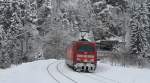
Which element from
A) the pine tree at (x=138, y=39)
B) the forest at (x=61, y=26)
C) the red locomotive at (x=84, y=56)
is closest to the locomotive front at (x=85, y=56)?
the red locomotive at (x=84, y=56)

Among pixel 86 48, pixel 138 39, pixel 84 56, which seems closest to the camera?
pixel 84 56

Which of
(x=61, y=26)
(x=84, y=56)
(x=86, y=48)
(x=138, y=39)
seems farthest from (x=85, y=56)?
(x=61, y=26)

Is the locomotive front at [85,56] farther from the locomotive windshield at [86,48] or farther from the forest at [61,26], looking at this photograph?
the forest at [61,26]

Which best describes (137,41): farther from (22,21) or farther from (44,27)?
(44,27)

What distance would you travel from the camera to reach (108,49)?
72.7 m

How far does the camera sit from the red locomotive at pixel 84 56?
1266 inches

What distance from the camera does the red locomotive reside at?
32.2 m

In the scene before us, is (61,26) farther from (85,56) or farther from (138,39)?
(85,56)

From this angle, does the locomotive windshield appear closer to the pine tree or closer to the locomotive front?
the locomotive front

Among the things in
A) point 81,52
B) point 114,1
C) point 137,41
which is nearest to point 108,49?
point 114,1

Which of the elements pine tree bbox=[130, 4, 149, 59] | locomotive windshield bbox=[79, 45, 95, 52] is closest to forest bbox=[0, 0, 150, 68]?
pine tree bbox=[130, 4, 149, 59]

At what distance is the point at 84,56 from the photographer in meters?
32.4

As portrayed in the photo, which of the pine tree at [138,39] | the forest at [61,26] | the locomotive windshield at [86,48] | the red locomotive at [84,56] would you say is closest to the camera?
the red locomotive at [84,56]

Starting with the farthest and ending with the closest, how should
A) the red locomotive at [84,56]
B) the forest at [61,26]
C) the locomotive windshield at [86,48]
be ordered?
the forest at [61,26]
the locomotive windshield at [86,48]
the red locomotive at [84,56]
